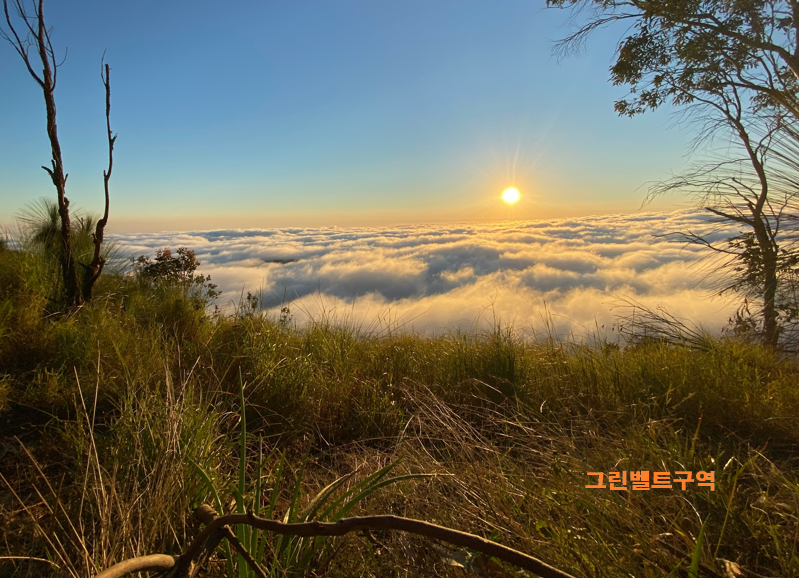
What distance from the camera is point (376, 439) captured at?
290 centimetres

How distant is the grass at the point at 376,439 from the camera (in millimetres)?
1342

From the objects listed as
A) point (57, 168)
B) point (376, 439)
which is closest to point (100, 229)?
point (57, 168)

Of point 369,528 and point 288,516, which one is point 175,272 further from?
point 369,528

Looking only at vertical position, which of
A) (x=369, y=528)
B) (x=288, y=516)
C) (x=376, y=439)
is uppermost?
(x=369, y=528)

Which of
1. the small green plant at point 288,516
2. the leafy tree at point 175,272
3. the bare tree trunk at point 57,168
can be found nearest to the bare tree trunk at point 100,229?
the bare tree trunk at point 57,168

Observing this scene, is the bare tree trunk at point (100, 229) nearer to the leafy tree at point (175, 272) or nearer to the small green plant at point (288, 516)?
the leafy tree at point (175, 272)

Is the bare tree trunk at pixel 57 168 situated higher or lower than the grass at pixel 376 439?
higher

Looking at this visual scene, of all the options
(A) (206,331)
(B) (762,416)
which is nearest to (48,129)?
(A) (206,331)

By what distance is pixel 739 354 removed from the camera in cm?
342

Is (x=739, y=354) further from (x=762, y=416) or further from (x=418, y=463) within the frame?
(x=418, y=463)

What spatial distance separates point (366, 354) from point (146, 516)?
2.74 m

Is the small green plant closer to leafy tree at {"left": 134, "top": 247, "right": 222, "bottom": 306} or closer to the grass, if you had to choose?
the grass

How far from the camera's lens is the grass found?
52.8 inches

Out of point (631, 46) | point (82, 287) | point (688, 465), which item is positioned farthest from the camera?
point (631, 46)
